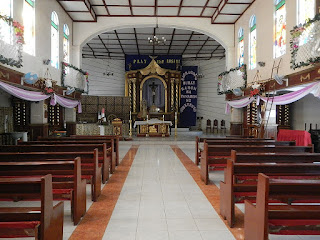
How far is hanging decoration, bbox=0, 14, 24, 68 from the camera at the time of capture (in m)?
7.95

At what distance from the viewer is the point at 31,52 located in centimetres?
1105

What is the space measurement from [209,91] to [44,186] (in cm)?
2136

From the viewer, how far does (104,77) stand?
23.3 meters

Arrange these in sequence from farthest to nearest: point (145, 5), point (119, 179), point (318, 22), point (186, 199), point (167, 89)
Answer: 1. point (167, 89)
2. point (145, 5)
3. point (318, 22)
4. point (119, 179)
5. point (186, 199)

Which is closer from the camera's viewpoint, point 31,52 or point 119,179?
point 119,179

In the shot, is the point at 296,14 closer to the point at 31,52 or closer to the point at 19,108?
the point at 31,52

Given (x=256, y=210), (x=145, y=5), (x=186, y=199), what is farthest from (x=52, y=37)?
(x=256, y=210)

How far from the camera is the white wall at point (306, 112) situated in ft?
41.4

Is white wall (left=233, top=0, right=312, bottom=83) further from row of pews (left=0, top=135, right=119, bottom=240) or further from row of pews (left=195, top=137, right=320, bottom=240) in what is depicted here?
row of pews (left=0, top=135, right=119, bottom=240)

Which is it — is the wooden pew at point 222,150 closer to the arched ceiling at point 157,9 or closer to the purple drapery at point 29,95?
the purple drapery at point 29,95

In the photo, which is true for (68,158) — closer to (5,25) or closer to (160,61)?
(5,25)

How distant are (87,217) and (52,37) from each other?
10681 mm

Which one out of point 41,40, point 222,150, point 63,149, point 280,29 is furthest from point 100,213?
point 280,29

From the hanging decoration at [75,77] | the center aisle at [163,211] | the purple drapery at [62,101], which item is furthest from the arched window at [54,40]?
the center aisle at [163,211]
